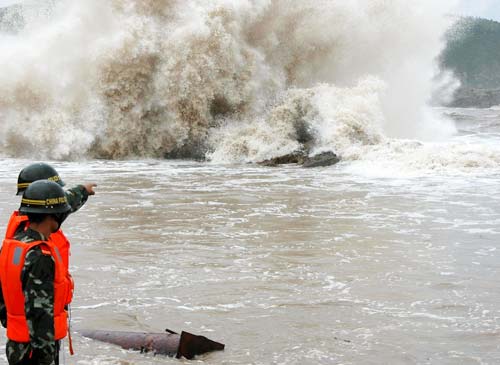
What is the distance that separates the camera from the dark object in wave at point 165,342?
13.3 feet

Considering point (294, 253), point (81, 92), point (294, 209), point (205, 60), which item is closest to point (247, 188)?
point (294, 209)

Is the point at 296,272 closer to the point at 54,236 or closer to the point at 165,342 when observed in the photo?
the point at 165,342

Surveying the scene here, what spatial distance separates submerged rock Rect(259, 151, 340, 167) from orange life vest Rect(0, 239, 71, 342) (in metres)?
13.7

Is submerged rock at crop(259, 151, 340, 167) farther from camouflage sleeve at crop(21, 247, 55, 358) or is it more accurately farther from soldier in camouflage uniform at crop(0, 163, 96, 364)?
camouflage sleeve at crop(21, 247, 55, 358)

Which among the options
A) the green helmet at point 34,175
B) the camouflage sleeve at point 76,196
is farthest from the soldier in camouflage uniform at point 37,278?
the camouflage sleeve at point 76,196

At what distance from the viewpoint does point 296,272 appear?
603cm

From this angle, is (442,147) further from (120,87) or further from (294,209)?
(120,87)

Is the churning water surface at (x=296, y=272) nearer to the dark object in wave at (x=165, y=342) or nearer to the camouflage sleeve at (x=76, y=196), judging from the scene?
the dark object in wave at (x=165, y=342)

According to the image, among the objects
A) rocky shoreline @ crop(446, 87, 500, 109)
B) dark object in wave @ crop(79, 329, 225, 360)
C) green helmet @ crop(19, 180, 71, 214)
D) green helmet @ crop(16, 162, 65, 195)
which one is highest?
rocky shoreline @ crop(446, 87, 500, 109)

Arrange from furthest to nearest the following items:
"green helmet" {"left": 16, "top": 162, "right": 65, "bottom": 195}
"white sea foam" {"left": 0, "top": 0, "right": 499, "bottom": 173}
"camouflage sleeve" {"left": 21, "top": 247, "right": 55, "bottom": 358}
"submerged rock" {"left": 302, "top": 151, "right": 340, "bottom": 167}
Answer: "white sea foam" {"left": 0, "top": 0, "right": 499, "bottom": 173} → "submerged rock" {"left": 302, "top": 151, "right": 340, "bottom": 167} → "green helmet" {"left": 16, "top": 162, "right": 65, "bottom": 195} → "camouflage sleeve" {"left": 21, "top": 247, "right": 55, "bottom": 358}

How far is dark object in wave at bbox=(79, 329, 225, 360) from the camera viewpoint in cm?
404

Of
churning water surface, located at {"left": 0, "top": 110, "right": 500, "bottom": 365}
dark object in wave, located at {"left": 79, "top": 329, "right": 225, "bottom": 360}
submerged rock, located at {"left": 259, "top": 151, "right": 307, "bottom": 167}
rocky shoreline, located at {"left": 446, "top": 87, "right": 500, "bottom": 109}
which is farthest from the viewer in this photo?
rocky shoreline, located at {"left": 446, "top": 87, "right": 500, "bottom": 109}

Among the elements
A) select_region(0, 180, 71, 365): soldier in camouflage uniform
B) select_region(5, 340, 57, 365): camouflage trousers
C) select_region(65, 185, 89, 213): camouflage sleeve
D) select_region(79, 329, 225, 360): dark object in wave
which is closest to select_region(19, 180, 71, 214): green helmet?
select_region(0, 180, 71, 365): soldier in camouflage uniform

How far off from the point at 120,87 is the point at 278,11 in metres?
5.29
